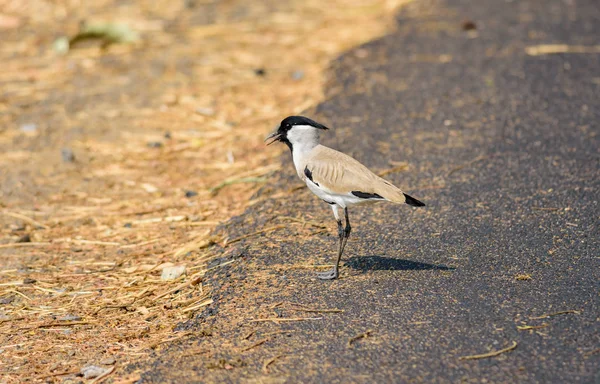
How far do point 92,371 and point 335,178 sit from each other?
181 cm

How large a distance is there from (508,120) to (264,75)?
124 inches

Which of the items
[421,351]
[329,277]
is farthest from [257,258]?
[421,351]

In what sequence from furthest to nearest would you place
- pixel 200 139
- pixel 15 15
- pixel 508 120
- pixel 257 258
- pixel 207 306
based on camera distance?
pixel 15 15 < pixel 200 139 < pixel 508 120 < pixel 257 258 < pixel 207 306

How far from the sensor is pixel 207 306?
15.2 ft

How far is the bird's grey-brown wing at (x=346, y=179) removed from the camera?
4.76 m

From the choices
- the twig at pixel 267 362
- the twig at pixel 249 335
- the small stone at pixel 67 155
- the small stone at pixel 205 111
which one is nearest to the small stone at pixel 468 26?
the small stone at pixel 205 111

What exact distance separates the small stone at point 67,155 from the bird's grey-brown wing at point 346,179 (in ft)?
10.3

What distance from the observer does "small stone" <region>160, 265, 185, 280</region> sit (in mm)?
5211

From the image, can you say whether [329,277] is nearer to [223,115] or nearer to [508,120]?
[508,120]

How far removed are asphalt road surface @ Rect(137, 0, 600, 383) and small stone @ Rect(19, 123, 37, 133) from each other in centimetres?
285

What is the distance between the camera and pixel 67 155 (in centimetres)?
741

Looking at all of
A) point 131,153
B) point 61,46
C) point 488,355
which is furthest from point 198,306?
point 61,46

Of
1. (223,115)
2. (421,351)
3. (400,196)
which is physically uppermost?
(400,196)

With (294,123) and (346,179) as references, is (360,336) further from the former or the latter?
(294,123)
